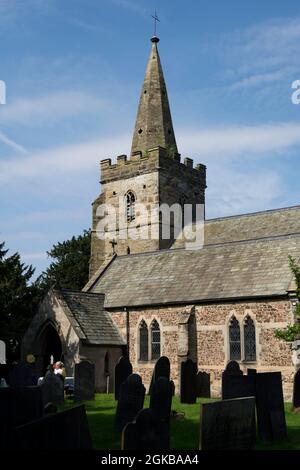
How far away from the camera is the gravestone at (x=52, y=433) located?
25.1 ft

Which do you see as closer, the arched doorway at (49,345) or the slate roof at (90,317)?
the slate roof at (90,317)

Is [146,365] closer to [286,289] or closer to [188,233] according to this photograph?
[286,289]

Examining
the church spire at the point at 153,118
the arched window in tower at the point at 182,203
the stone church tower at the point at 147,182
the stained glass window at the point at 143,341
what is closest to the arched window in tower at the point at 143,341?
the stained glass window at the point at 143,341

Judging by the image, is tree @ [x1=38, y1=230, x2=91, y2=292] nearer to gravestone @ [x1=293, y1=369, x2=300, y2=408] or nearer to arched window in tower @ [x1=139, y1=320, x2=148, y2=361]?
arched window in tower @ [x1=139, y1=320, x2=148, y2=361]

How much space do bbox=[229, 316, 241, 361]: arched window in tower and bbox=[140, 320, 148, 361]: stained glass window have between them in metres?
4.44

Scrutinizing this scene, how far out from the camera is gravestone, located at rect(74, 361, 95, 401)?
1895cm

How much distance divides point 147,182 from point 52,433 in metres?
38.0

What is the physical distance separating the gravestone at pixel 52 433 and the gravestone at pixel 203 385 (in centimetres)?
1395

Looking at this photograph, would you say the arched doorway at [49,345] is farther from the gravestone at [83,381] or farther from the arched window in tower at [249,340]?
the arched window in tower at [249,340]

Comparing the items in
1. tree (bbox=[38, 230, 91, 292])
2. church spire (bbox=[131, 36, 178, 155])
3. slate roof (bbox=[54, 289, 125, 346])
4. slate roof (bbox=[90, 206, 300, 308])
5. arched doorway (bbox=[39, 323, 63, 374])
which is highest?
church spire (bbox=[131, 36, 178, 155])

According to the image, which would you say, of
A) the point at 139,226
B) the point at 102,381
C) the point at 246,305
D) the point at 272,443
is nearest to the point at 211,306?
the point at 246,305

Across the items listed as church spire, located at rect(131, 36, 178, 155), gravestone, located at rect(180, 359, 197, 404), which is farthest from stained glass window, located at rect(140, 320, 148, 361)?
church spire, located at rect(131, 36, 178, 155)

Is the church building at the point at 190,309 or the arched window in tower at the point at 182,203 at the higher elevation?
the arched window in tower at the point at 182,203

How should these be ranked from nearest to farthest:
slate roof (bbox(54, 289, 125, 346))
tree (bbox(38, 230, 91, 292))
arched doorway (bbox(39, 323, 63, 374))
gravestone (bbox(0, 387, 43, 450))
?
gravestone (bbox(0, 387, 43, 450)) → slate roof (bbox(54, 289, 125, 346)) → arched doorway (bbox(39, 323, 63, 374)) → tree (bbox(38, 230, 91, 292))
